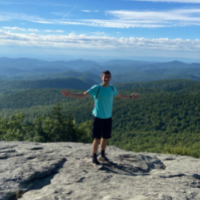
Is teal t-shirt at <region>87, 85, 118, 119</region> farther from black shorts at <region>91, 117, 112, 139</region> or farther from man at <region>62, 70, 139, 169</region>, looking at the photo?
black shorts at <region>91, 117, 112, 139</region>

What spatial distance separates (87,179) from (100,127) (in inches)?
75.6

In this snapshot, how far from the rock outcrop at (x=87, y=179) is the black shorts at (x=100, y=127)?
133 cm

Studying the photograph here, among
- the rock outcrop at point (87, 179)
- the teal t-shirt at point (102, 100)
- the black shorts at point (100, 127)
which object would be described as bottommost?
the rock outcrop at point (87, 179)

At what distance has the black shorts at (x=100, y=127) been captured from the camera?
7291 mm

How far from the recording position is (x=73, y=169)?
7.26 m

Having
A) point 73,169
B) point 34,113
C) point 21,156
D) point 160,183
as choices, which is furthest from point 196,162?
point 34,113

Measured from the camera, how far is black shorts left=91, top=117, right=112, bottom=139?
7291mm

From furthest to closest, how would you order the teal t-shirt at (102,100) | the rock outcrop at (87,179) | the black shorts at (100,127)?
the black shorts at (100,127), the teal t-shirt at (102,100), the rock outcrop at (87,179)

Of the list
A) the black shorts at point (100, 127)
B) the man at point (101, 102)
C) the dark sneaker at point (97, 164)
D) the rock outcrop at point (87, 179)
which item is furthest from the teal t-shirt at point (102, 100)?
the rock outcrop at point (87, 179)

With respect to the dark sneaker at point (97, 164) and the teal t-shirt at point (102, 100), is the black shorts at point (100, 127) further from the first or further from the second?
the dark sneaker at point (97, 164)

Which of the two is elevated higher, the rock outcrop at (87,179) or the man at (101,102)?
the man at (101,102)

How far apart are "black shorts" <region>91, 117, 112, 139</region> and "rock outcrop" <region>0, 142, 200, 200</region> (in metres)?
1.33

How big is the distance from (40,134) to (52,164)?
2987 cm

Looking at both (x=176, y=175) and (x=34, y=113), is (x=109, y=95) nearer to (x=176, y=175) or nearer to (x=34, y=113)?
(x=176, y=175)
